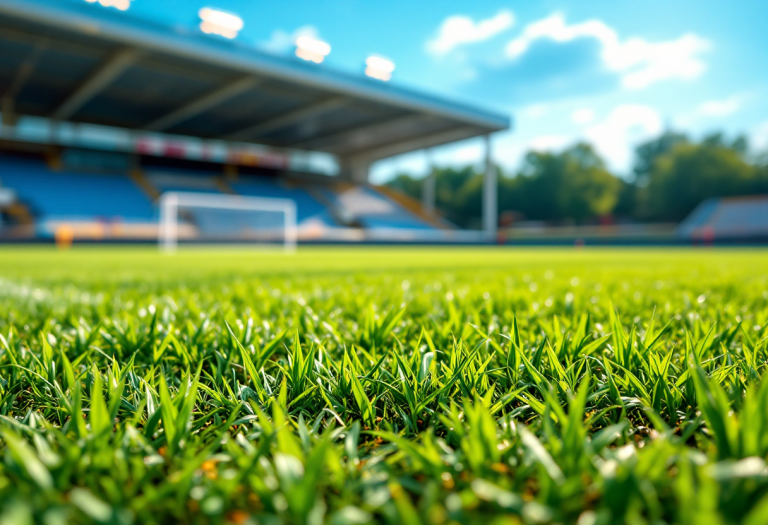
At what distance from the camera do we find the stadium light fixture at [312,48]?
73.4 feet

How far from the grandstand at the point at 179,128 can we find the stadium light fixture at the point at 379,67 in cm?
200

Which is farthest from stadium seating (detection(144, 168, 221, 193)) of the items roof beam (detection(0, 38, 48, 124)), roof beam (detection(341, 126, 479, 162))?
roof beam (detection(341, 126, 479, 162))

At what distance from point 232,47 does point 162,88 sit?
5.04 m

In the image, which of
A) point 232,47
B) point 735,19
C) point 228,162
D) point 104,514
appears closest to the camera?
point 104,514

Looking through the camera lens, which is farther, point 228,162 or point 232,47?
point 228,162

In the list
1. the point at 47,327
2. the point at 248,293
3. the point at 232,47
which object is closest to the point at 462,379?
the point at 47,327

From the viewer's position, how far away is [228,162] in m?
31.7

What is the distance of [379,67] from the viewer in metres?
25.6

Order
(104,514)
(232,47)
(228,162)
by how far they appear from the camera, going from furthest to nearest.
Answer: (228,162), (232,47), (104,514)

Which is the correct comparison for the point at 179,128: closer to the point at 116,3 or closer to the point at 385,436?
the point at 116,3

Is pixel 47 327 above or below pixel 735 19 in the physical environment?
below

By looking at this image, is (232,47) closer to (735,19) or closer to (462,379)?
(735,19)

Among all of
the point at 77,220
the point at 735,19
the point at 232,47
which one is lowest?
the point at 77,220

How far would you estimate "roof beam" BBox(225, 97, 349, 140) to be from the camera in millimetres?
23750
